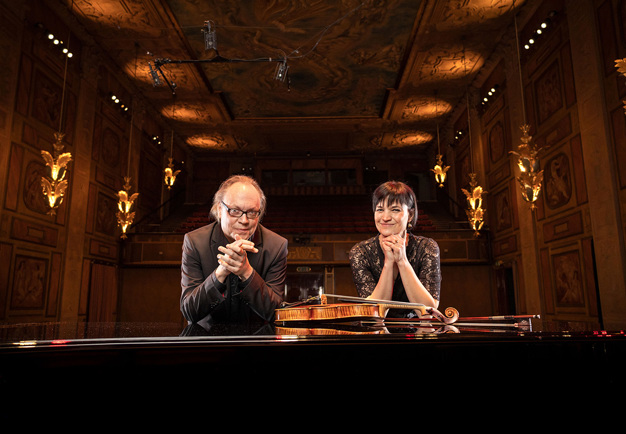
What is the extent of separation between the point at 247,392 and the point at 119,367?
1.12ft

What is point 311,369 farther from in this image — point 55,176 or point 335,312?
point 55,176

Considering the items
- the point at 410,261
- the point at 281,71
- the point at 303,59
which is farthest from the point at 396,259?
the point at 303,59

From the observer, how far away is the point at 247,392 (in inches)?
42.7

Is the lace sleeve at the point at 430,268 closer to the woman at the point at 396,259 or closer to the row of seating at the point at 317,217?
the woman at the point at 396,259

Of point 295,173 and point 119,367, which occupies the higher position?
point 295,173

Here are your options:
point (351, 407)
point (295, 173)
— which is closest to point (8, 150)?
point (351, 407)

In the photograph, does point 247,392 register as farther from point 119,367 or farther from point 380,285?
point 380,285

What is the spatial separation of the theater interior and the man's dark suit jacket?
2.53 m

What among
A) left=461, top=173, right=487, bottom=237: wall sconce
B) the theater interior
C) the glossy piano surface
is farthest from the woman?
left=461, top=173, right=487, bottom=237: wall sconce

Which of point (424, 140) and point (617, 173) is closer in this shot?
point (617, 173)

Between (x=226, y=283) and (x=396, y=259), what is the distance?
3.19ft

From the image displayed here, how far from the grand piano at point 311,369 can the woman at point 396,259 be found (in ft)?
3.90

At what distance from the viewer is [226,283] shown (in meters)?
2.01

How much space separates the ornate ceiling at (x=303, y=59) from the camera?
9.00m
